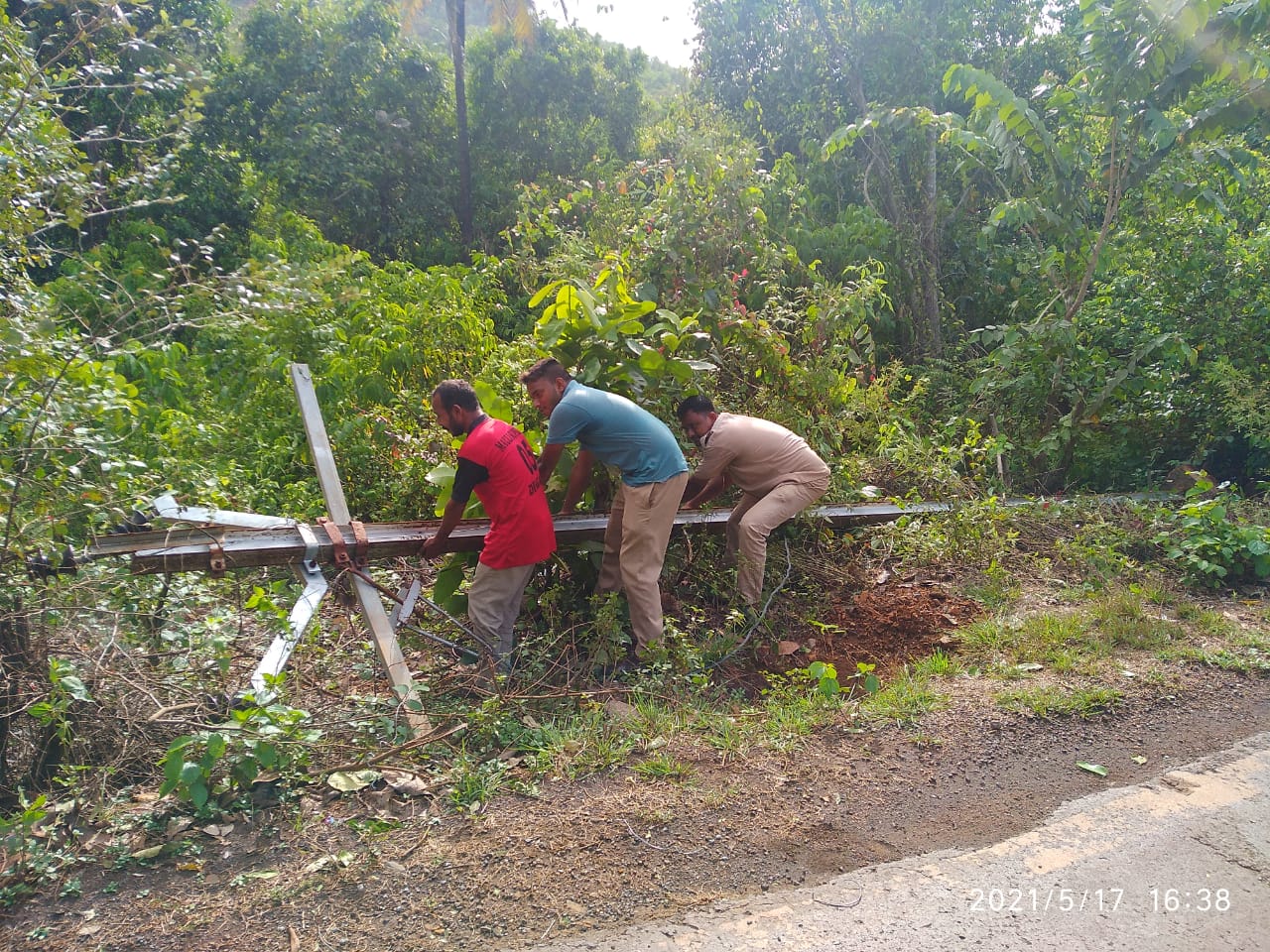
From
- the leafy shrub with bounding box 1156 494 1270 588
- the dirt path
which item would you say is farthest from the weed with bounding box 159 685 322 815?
the leafy shrub with bounding box 1156 494 1270 588

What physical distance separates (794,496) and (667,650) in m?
1.51

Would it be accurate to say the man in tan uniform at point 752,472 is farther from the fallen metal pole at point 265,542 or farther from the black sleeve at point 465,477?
the black sleeve at point 465,477

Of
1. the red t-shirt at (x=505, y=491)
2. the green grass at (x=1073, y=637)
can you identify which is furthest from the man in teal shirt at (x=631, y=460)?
A: the green grass at (x=1073, y=637)

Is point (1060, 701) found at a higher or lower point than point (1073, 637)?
lower

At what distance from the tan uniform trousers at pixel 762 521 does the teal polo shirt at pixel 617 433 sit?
82cm

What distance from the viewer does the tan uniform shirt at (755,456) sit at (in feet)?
19.5

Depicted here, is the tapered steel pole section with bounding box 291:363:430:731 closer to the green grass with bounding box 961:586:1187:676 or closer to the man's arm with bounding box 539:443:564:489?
the man's arm with bounding box 539:443:564:489

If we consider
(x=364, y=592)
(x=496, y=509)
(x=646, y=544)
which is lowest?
(x=364, y=592)

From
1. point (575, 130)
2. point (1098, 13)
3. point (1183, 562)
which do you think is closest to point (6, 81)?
point (1183, 562)

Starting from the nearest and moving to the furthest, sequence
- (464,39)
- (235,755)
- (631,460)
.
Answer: (235,755), (631,460), (464,39)

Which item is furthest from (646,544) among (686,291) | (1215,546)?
(1215,546)

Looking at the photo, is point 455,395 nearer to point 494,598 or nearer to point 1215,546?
point 494,598

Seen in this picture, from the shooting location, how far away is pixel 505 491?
4.93 meters

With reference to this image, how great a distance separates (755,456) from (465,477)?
2.05 meters
